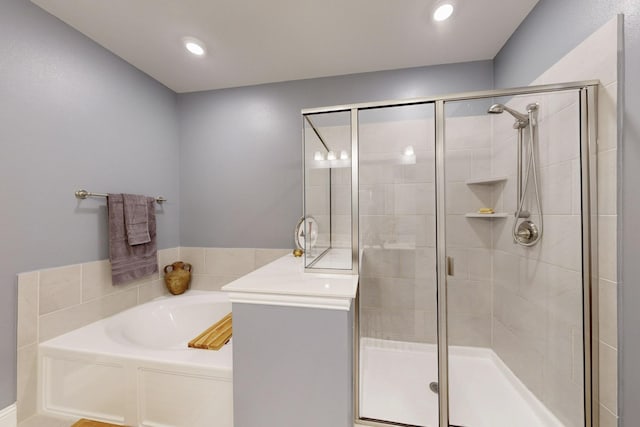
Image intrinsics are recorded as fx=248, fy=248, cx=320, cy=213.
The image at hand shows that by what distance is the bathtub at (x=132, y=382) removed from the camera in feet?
4.13

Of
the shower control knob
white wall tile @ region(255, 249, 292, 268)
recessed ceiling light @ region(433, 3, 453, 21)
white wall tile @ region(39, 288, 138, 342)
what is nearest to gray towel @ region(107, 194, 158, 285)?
white wall tile @ region(39, 288, 138, 342)

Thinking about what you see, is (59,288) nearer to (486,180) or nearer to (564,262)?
(486,180)

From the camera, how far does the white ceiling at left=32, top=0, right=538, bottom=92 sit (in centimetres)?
142

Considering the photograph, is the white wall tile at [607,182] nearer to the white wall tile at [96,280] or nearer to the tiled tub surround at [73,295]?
the tiled tub surround at [73,295]

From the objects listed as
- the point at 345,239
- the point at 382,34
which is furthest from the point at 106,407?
the point at 382,34

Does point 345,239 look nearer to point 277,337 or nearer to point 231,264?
point 277,337

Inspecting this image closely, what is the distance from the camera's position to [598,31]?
1.05 metres

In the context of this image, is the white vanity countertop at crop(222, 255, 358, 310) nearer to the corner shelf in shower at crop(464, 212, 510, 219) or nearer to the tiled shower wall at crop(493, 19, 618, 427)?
the corner shelf in shower at crop(464, 212, 510, 219)

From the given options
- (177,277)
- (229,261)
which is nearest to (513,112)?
(229,261)

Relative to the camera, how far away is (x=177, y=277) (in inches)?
88.5

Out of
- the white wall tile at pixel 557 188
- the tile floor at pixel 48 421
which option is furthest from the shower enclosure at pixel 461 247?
the tile floor at pixel 48 421

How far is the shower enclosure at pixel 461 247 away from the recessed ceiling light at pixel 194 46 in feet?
3.42

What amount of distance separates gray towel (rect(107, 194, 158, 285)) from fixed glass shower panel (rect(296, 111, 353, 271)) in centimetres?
138

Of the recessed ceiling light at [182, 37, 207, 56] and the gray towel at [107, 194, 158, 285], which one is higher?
the recessed ceiling light at [182, 37, 207, 56]
